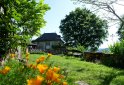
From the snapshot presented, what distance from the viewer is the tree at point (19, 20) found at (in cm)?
1076

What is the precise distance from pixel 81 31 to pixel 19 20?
5931 centimetres

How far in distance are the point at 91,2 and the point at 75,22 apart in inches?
2073

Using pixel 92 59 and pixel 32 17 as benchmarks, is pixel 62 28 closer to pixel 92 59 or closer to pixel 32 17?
pixel 92 59

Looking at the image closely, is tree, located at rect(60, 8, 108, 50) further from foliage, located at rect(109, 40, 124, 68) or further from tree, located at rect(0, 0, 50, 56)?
tree, located at rect(0, 0, 50, 56)

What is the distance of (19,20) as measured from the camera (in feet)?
34.3

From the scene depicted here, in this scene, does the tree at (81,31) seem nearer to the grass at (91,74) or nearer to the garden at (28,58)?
the garden at (28,58)

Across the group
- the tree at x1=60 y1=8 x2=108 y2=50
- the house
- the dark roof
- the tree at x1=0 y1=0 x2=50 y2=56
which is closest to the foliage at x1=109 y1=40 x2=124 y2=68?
the tree at x1=0 y1=0 x2=50 y2=56

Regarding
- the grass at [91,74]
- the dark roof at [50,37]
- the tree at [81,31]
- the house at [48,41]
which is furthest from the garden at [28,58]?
the house at [48,41]

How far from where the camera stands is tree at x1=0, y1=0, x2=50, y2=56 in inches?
424

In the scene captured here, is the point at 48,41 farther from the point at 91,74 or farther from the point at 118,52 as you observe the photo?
the point at 91,74

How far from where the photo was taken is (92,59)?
28750 millimetres

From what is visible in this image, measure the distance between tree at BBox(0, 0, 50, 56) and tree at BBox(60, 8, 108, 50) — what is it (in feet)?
188

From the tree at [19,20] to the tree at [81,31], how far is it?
57.3 meters

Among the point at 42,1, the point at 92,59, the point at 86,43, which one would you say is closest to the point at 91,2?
the point at 42,1
